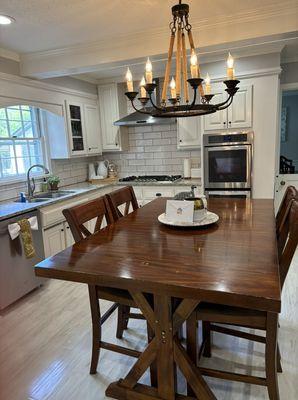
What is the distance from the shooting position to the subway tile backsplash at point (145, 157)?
4477 millimetres

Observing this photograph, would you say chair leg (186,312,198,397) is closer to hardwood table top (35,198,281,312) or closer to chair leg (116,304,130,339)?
hardwood table top (35,198,281,312)

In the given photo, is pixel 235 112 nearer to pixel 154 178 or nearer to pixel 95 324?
pixel 154 178

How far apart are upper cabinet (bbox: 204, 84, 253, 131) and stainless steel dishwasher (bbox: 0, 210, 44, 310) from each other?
7.92ft

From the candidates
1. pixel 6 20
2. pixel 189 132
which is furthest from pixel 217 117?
pixel 6 20

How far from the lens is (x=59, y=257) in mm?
1562

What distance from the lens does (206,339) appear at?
1.95 m

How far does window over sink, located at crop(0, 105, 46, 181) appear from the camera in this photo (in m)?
3.37

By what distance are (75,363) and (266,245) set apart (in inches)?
57.8

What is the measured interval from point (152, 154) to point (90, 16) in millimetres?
2577

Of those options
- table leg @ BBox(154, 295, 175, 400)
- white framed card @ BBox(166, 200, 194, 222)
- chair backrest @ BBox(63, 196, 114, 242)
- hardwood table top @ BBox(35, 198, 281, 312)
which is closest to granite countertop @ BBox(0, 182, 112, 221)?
chair backrest @ BBox(63, 196, 114, 242)

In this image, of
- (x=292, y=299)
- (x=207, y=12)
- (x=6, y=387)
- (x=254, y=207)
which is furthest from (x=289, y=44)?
(x=6, y=387)

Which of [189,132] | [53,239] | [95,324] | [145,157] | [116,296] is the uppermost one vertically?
[189,132]

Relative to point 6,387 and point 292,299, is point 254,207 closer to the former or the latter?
point 292,299

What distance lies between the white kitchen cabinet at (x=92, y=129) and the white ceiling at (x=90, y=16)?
153 cm
